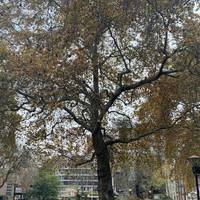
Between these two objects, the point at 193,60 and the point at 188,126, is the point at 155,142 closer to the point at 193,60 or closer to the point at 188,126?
the point at 188,126

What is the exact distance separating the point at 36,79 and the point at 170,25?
489cm

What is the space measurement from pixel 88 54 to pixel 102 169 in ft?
15.1

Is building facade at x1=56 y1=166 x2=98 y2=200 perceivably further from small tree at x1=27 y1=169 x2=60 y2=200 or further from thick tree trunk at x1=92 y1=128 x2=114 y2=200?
thick tree trunk at x1=92 y1=128 x2=114 y2=200

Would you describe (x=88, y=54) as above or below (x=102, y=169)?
above

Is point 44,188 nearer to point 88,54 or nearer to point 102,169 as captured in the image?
point 102,169

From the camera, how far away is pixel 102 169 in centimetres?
1438

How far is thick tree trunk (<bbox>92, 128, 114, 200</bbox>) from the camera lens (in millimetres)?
14078

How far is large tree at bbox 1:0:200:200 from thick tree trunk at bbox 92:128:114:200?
0.04 metres

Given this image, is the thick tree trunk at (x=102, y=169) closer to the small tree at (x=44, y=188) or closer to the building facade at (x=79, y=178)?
the building facade at (x=79, y=178)

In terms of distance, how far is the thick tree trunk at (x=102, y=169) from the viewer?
14.1 metres

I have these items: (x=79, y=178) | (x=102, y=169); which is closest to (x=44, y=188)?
(x=79, y=178)

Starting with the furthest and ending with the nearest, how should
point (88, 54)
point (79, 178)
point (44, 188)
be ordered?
1. point (44, 188)
2. point (79, 178)
3. point (88, 54)

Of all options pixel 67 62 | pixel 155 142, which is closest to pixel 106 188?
pixel 155 142

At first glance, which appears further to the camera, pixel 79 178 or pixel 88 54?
pixel 79 178
